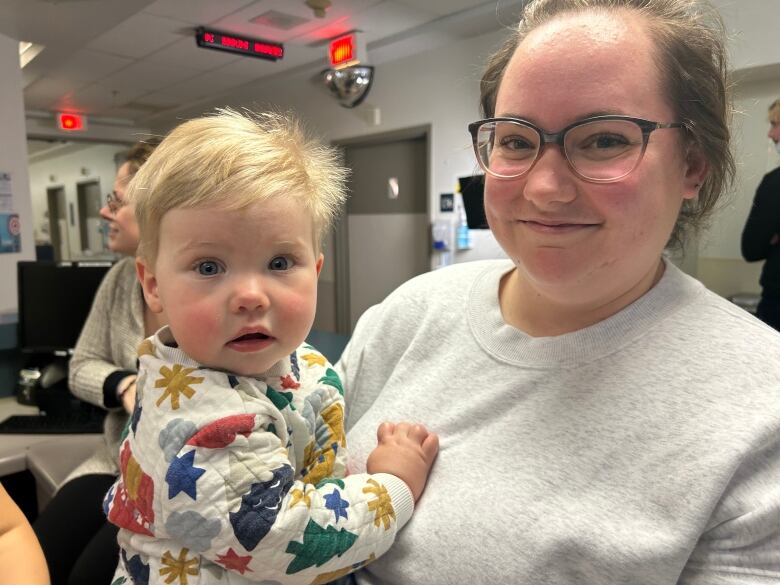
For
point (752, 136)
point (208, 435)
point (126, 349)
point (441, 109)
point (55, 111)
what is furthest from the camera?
point (55, 111)

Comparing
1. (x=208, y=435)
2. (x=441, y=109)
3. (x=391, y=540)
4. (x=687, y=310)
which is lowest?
(x=391, y=540)

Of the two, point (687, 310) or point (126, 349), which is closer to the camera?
point (687, 310)

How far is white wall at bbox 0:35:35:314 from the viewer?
4.18m

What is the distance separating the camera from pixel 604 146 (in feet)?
2.40

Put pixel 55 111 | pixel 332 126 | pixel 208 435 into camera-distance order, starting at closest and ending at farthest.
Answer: pixel 208 435, pixel 332 126, pixel 55 111

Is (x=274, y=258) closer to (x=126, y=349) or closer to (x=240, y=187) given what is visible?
(x=240, y=187)

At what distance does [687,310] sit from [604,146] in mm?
270

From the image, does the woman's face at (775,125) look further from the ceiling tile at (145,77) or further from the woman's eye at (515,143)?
the ceiling tile at (145,77)

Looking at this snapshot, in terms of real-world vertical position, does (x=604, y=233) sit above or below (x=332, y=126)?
below

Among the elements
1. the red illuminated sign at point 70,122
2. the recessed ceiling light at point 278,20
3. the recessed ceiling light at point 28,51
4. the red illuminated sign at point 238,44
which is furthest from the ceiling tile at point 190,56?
the red illuminated sign at point 70,122

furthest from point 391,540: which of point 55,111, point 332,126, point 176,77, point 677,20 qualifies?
point 55,111

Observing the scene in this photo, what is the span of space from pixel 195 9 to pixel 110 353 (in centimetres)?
306

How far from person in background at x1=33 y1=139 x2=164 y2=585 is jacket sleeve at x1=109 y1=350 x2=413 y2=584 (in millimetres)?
855

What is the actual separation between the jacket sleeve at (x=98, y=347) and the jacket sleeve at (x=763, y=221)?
9.30 ft
